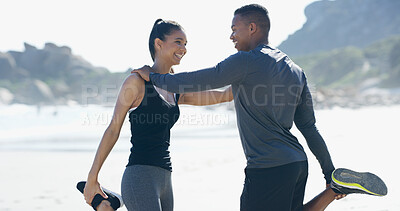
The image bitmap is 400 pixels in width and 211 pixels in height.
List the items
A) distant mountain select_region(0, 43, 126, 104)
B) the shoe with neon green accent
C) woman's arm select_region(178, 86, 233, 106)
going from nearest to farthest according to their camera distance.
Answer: the shoe with neon green accent, woman's arm select_region(178, 86, 233, 106), distant mountain select_region(0, 43, 126, 104)

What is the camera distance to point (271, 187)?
7.89ft

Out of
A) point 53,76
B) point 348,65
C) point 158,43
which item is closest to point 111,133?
point 158,43

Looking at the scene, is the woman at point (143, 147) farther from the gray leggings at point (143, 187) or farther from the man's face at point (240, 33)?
the man's face at point (240, 33)

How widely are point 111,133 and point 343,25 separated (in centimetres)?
18072

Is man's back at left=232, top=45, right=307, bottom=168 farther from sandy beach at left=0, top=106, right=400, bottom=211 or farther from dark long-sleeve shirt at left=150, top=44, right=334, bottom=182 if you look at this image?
sandy beach at left=0, top=106, right=400, bottom=211

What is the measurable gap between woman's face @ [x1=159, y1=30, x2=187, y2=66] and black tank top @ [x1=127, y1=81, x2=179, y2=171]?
34 centimetres

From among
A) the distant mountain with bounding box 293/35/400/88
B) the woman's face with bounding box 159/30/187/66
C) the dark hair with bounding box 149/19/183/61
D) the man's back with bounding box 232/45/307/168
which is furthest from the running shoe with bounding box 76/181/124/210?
the distant mountain with bounding box 293/35/400/88

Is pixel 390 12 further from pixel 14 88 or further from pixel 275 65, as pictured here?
pixel 275 65

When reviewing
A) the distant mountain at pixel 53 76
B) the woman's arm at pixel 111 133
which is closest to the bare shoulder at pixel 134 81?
the woman's arm at pixel 111 133

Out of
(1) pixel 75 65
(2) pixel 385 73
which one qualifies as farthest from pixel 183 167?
(1) pixel 75 65

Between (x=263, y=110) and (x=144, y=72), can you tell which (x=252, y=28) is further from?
(x=144, y=72)

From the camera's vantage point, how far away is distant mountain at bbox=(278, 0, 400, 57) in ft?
506

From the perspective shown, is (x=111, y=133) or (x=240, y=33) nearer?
(x=111, y=133)

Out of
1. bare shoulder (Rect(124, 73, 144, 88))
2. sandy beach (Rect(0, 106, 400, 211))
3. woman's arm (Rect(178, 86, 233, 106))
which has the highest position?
bare shoulder (Rect(124, 73, 144, 88))
